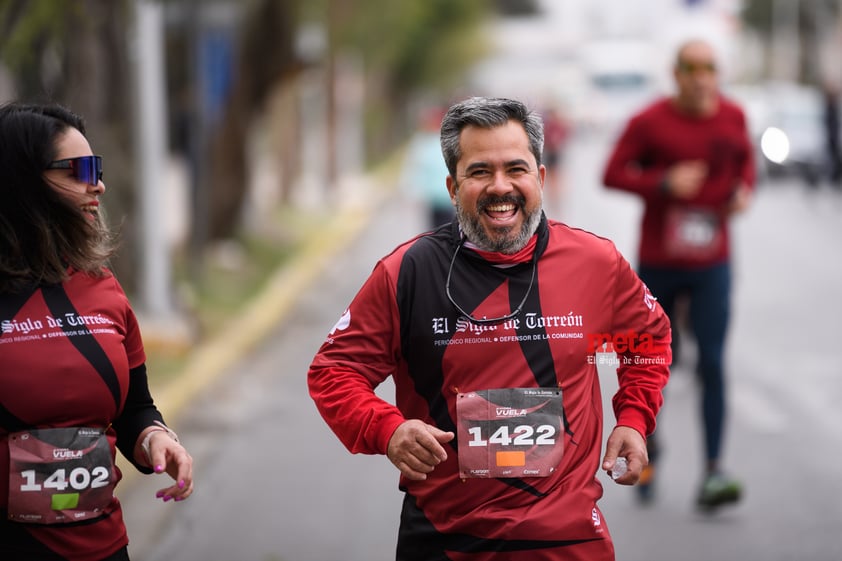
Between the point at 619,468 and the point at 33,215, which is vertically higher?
the point at 33,215

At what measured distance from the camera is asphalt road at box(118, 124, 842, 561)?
6.43 meters

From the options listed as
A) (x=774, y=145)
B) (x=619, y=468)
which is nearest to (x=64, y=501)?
(x=619, y=468)

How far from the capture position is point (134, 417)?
11.5 ft

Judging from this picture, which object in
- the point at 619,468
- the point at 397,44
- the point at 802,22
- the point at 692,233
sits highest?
the point at 802,22

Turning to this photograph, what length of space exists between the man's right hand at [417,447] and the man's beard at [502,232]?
484mm

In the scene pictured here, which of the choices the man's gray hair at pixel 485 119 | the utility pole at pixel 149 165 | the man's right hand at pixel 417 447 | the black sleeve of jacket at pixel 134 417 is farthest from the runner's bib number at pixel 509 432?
the utility pole at pixel 149 165

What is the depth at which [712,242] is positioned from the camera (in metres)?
6.48

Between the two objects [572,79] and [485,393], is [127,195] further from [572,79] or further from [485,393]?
[572,79]

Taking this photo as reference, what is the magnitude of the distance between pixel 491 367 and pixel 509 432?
16cm

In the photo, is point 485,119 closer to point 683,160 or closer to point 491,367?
point 491,367

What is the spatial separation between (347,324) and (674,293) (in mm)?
3432

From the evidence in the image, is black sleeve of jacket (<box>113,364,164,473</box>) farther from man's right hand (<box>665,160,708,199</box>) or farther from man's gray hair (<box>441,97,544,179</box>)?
man's right hand (<box>665,160,708,199</box>)

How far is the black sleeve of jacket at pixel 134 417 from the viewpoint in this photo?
3.48m

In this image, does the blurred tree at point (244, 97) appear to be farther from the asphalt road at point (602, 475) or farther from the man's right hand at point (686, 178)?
the man's right hand at point (686, 178)
